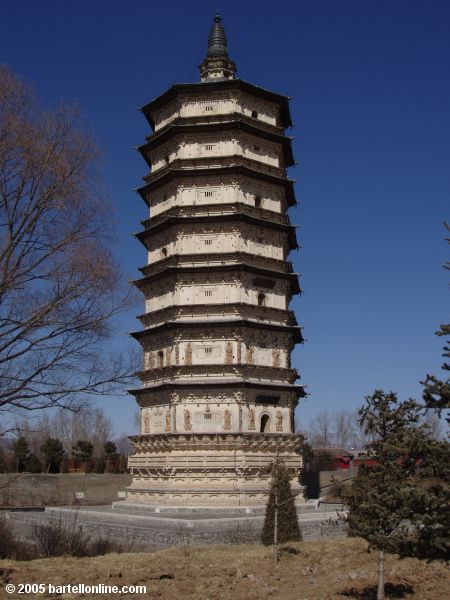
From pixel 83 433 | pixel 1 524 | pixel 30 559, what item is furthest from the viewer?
pixel 83 433

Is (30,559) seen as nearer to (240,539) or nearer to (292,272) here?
(240,539)

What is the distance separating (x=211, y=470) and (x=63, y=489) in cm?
1513

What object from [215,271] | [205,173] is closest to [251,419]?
[215,271]

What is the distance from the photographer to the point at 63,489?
37406 millimetres

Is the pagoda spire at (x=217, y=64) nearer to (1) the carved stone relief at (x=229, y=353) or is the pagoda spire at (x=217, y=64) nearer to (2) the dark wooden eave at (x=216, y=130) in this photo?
(2) the dark wooden eave at (x=216, y=130)

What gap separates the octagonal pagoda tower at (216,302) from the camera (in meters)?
26.5

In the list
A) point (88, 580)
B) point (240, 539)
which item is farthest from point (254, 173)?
point (88, 580)

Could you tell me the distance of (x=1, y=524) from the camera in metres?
15.4

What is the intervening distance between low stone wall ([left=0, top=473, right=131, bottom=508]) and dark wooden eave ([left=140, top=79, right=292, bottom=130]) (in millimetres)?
21766

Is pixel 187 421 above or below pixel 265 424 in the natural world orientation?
above

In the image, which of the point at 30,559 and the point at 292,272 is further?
the point at 292,272

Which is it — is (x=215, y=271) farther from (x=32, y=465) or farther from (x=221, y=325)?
(x=32, y=465)

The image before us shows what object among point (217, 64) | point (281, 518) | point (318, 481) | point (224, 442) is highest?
point (217, 64)

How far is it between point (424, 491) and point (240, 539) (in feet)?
37.6
